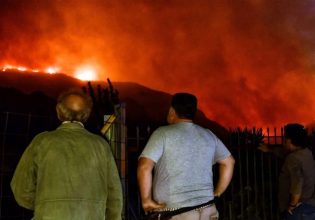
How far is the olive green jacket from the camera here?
304cm

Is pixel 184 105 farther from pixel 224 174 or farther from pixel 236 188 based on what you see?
pixel 236 188

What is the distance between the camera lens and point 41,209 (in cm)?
302

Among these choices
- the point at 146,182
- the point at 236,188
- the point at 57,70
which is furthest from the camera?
the point at 57,70

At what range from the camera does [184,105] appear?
389cm

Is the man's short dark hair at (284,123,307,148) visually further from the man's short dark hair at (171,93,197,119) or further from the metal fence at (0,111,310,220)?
the man's short dark hair at (171,93,197,119)

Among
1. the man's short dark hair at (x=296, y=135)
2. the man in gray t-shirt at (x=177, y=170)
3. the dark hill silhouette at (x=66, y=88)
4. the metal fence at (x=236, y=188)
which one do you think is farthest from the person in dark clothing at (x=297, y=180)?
the dark hill silhouette at (x=66, y=88)

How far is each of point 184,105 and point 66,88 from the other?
53.6 ft

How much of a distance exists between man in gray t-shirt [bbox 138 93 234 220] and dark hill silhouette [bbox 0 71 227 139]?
46.5ft

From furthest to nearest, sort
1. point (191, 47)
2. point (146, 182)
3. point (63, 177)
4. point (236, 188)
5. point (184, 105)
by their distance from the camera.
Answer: point (191, 47), point (236, 188), point (184, 105), point (146, 182), point (63, 177)

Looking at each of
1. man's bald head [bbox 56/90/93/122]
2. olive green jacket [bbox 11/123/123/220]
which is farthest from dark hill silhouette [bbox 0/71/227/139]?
olive green jacket [bbox 11/123/123/220]

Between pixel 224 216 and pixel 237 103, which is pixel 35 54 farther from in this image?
pixel 224 216

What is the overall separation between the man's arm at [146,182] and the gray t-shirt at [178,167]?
47mm

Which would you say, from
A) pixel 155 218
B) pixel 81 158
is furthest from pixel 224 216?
pixel 81 158

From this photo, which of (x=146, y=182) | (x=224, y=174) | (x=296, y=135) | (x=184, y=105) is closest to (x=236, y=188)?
(x=296, y=135)
